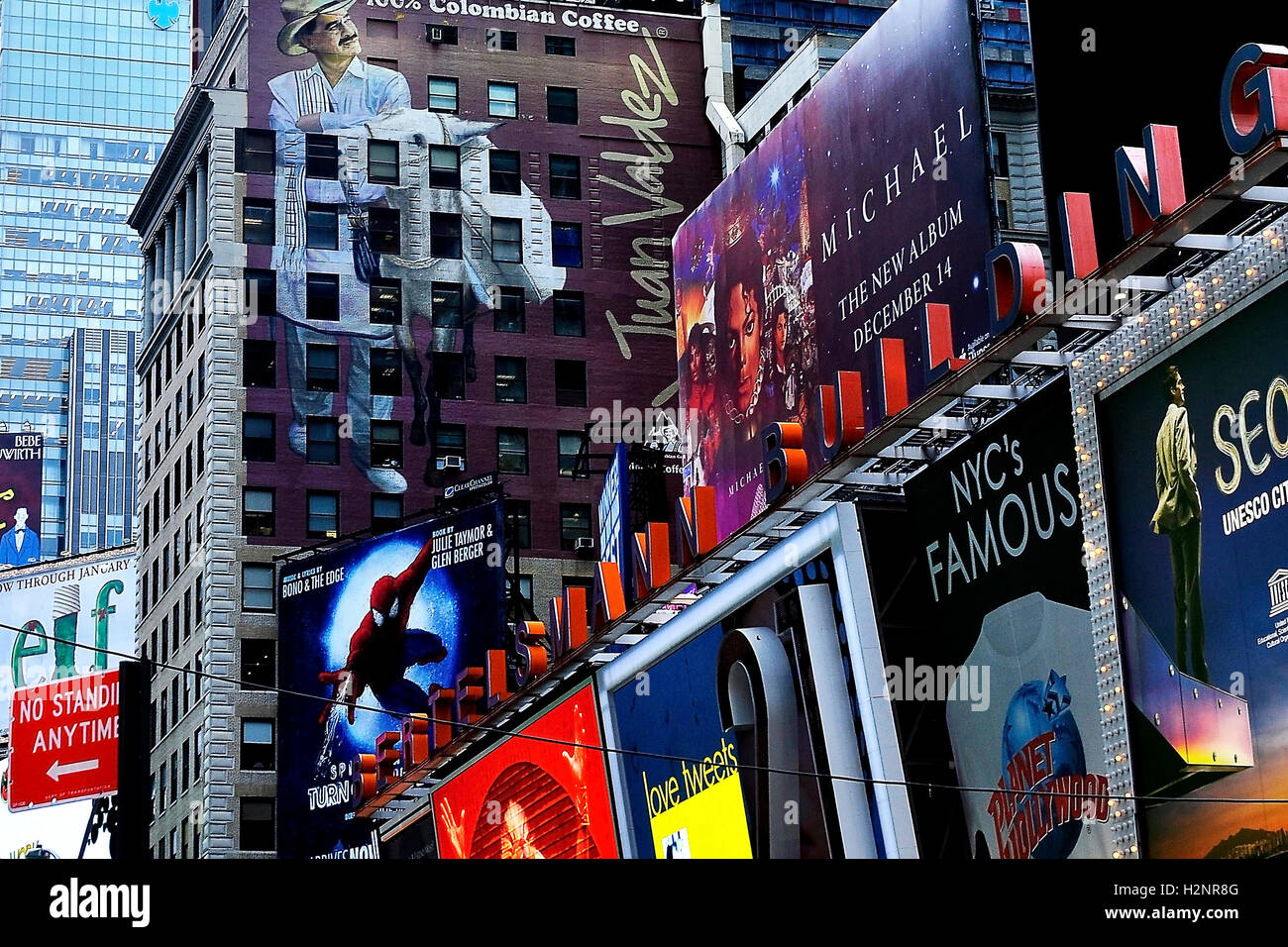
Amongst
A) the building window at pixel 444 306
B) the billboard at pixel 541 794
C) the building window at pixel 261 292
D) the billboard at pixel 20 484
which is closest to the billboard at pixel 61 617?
the building window at pixel 261 292

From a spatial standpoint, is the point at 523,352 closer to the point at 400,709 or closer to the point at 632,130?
the point at 632,130

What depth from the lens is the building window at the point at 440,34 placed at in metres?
Answer: 91.6

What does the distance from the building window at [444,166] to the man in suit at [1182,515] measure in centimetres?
6730

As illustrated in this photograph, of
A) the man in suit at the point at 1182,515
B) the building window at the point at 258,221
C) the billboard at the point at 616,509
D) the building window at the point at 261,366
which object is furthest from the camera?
the building window at the point at 258,221

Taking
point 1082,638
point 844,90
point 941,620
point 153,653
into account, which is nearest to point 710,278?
point 844,90

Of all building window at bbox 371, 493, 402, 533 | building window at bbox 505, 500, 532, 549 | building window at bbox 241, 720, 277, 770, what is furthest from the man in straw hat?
building window at bbox 241, 720, 277, 770

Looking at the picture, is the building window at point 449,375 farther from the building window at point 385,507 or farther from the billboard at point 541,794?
the billboard at point 541,794

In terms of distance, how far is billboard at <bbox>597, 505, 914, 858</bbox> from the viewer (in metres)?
32.1

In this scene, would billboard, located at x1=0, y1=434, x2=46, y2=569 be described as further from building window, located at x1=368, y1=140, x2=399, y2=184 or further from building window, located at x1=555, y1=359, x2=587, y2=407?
building window, located at x1=555, y1=359, x2=587, y2=407

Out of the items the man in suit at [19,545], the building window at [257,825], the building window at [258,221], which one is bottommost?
the building window at [257,825]

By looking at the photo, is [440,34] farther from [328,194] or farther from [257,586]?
→ [257,586]

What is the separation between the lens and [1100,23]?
37312 mm

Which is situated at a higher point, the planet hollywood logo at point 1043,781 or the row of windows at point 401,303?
the row of windows at point 401,303
